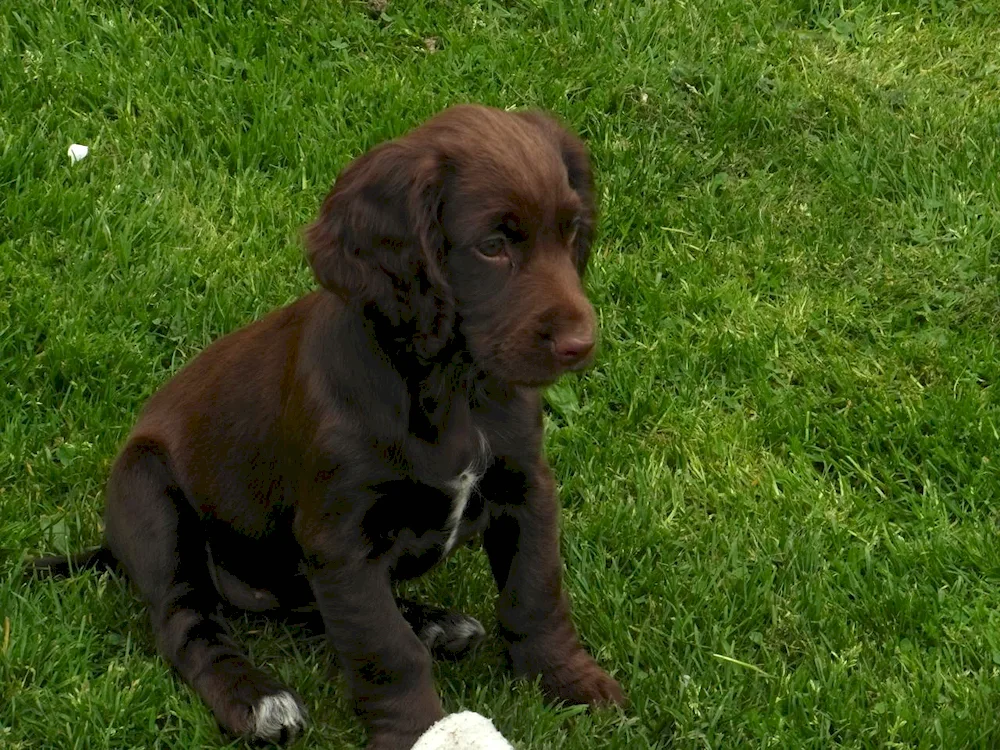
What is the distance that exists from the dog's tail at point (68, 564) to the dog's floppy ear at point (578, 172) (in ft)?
4.63

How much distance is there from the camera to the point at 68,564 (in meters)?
3.83

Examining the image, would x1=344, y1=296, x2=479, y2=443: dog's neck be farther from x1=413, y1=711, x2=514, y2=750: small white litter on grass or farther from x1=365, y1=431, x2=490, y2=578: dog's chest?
x1=413, y1=711, x2=514, y2=750: small white litter on grass

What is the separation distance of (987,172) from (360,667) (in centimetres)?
314

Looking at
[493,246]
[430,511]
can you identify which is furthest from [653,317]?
[493,246]

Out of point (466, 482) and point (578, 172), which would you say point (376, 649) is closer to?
point (466, 482)

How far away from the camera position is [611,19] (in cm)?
586

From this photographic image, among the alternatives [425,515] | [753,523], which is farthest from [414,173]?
[753,523]

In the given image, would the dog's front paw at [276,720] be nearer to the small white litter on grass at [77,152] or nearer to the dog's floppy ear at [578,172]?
the dog's floppy ear at [578,172]

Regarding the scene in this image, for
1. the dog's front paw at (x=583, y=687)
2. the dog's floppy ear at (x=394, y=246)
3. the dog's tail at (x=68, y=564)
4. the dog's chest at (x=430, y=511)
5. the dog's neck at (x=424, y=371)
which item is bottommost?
the dog's tail at (x=68, y=564)

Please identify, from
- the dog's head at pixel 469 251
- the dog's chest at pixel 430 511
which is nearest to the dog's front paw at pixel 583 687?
the dog's chest at pixel 430 511

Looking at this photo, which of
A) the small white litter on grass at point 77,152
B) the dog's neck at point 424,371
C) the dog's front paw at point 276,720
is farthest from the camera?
the small white litter on grass at point 77,152

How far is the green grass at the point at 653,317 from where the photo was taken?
142 inches

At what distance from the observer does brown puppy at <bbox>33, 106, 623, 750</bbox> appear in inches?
123

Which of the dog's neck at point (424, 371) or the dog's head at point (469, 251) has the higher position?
the dog's head at point (469, 251)
